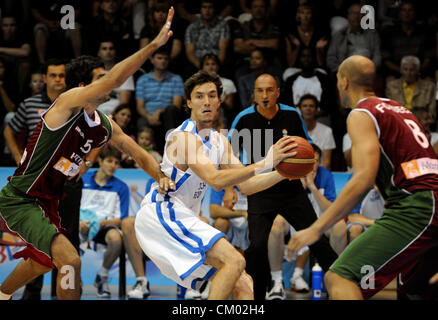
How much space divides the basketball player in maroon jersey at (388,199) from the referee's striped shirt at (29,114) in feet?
14.6

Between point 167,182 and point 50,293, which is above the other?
point 167,182

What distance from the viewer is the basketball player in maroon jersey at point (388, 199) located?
154 inches

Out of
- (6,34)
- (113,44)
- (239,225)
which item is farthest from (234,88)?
(6,34)

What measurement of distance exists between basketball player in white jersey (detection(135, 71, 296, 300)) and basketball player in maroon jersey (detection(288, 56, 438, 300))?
24.5 inches

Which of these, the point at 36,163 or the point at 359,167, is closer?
the point at 359,167

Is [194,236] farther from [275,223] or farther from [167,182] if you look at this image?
[275,223]

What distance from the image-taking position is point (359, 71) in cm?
432

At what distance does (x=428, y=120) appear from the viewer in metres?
8.91

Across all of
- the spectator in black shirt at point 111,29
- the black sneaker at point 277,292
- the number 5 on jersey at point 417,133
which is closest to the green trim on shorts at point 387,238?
the number 5 on jersey at point 417,133

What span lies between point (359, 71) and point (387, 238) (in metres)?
1.12

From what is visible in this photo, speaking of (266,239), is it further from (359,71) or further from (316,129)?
(316,129)

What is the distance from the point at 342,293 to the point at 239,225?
159 inches

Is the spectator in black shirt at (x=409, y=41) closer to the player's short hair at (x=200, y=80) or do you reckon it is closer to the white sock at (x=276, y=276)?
the white sock at (x=276, y=276)

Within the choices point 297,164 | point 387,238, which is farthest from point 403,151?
point 297,164
